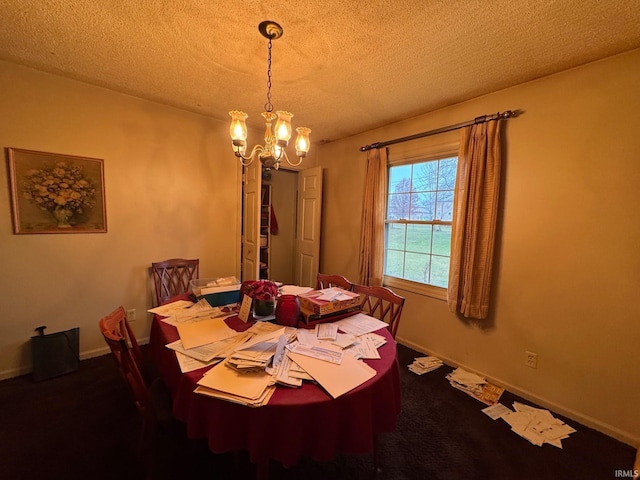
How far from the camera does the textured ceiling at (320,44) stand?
1359 millimetres

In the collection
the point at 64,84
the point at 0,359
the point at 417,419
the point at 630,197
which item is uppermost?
the point at 64,84

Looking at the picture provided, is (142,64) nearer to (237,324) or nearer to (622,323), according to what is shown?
(237,324)

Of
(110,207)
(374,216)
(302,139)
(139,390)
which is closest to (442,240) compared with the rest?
(374,216)

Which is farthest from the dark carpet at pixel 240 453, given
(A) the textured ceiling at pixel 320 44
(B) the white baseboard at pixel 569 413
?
(A) the textured ceiling at pixel 320 44

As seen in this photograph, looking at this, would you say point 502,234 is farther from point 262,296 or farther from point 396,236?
point 262,296

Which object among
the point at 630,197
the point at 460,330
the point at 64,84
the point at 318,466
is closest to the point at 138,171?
the point at 64,84

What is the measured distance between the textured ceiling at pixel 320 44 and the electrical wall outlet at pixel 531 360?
2071 mm

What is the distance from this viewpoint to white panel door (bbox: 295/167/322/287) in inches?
135

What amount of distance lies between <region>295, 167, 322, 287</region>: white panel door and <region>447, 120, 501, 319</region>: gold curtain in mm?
1686

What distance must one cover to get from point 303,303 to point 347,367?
1.68 feet

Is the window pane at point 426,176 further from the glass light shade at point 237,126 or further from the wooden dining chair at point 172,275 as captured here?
the wooden dining chair at point 172,275

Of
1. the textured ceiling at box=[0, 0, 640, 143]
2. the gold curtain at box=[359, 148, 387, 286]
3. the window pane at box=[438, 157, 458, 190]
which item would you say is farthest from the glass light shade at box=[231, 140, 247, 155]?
the window pane at box=[438, 157, 458, 190]

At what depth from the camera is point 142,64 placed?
1889 millimetres

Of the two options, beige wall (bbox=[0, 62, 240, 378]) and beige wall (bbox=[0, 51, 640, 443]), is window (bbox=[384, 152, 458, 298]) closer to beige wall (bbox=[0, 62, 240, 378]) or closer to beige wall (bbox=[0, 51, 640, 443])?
beige wall (bbox=[0, 51, 640, 443])
